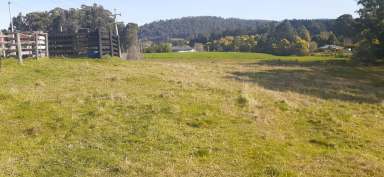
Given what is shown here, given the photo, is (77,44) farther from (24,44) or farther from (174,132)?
(174,132)

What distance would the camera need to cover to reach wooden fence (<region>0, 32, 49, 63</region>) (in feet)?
78.0

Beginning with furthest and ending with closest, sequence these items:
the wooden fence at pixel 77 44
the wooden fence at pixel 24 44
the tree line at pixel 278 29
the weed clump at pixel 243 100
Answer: the tree line at pixel 278 29, the wooden fence at pixel 77 44, the wooden fence at pixel 24 44, the weed clump at pixel 243 100

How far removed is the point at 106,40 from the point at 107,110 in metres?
26.5

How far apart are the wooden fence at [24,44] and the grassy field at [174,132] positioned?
6.39 m

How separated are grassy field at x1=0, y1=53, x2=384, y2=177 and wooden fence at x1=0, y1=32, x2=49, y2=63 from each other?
21.0 ft

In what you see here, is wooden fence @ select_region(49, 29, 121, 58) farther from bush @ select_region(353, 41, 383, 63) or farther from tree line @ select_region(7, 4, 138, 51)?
tree line @ select_region(7, 4, 138, 51)

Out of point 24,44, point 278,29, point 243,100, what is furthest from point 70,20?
point 278,29

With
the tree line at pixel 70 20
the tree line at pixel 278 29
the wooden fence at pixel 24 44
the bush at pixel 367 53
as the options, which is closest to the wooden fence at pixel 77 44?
the tree line at pixel 278 29

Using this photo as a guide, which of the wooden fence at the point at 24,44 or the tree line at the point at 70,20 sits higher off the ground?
the tree line at the point at 70,20

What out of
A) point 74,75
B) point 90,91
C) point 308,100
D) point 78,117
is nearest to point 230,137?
point 78,117

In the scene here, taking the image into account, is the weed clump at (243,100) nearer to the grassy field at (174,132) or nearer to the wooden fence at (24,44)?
the grassy field at (174,132)

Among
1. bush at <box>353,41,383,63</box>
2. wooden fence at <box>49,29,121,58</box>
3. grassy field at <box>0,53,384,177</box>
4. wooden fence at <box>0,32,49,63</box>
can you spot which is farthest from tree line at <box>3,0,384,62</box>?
grassy field at <box>0,53,384,177</box>

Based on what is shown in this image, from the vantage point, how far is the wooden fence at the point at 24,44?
78.0ft

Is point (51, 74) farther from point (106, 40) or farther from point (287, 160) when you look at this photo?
point (106, 40)
